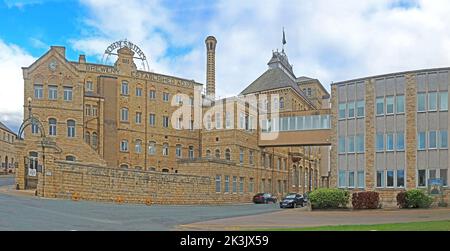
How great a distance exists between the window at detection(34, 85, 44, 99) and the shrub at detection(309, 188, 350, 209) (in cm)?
2771

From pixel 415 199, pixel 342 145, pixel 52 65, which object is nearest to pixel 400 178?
pixel 342 145

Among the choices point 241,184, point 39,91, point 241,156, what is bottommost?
point 241,184

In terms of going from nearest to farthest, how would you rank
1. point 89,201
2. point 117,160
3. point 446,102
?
point 89,201 → point 446,102 → point 117,160

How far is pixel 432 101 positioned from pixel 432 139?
108 inches

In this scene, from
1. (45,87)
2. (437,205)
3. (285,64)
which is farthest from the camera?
(285,64)

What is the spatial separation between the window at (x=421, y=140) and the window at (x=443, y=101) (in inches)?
90.8

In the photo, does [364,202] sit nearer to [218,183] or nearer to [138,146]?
[218,183]

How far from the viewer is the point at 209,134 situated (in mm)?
58250

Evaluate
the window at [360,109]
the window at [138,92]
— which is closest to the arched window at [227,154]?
the window at [138,92]
